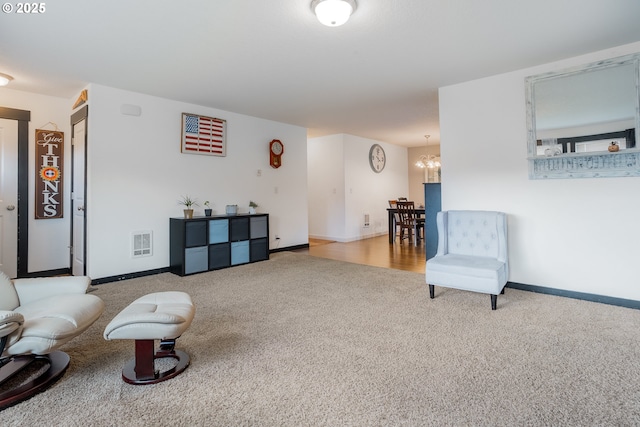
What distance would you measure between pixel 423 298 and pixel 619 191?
81.9 inches

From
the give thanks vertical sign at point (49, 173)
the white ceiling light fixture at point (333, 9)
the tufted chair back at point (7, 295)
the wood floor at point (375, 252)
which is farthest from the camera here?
the wood floor at point (375, 252)

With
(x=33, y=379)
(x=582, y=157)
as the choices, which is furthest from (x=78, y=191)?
(x=582, y=157)

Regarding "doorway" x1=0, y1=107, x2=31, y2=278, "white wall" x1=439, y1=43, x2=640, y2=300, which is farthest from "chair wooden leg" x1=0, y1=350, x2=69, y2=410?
"white wall" x1=439, y1=43, x2=640, y2=300

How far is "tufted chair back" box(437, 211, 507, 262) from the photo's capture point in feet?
10.8

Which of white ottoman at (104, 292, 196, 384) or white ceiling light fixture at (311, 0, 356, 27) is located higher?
white ceiling light fixture at (311, 0, 356, 27)

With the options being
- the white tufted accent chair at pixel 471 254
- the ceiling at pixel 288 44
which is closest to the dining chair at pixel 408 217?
the ceiling at pixel 288 44

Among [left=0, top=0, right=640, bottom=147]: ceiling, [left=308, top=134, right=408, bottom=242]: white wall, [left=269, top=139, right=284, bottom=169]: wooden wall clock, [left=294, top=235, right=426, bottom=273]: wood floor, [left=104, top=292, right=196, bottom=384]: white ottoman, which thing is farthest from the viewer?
[left=308, top=134, right=408, bottom=242]: white wall

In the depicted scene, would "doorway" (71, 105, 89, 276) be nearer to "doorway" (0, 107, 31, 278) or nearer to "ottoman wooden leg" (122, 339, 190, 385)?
"doorway" (0, 107, 31, 278)

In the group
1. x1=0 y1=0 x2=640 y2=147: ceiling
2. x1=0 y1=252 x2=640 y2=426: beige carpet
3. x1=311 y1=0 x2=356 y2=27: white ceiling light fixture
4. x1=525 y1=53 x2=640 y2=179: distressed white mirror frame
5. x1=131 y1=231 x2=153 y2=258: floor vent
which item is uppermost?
x1=0 y1=0 x2=640 y2=147: ceiling

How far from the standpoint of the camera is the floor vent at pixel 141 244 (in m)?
4.29

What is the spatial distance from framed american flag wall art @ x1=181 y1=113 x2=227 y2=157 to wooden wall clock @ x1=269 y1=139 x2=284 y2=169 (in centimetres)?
91

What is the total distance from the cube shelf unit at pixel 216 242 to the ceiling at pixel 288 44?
1781 mm

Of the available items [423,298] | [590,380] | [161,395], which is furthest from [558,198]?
[161,395]

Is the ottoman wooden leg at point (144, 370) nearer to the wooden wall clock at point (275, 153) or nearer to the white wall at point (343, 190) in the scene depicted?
the wooden wall clock at point (275, 153)
